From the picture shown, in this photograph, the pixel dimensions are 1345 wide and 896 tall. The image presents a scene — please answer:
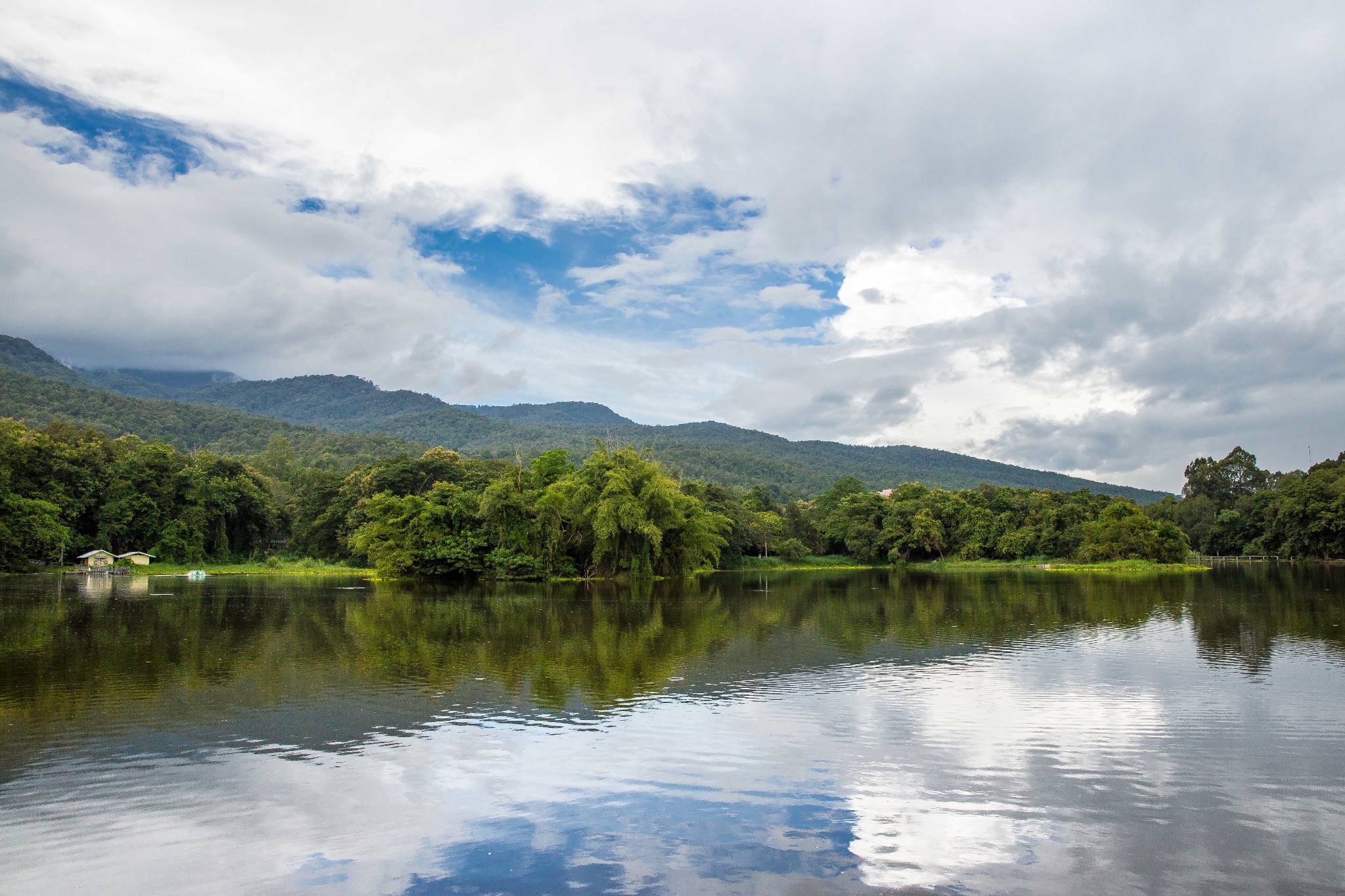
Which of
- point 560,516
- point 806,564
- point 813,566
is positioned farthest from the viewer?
point 806,564

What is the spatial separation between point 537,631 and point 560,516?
28491mm

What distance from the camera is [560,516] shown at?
52.3 m

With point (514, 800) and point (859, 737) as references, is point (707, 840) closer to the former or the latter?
point (514, 800)

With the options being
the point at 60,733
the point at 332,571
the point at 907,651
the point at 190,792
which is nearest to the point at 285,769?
the point at 190,792

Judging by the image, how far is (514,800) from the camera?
29.0 ft

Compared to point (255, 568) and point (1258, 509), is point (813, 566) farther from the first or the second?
point (255, 568)

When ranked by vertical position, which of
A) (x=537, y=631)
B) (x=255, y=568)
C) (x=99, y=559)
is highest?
(x=99, y=559)

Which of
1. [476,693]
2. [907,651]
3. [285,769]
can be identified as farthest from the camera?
[907,651]

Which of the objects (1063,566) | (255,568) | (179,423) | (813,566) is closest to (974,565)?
(1063,566)

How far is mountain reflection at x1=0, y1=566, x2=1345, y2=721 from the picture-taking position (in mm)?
15766

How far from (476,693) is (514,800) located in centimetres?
603

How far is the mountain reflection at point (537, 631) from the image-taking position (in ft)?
51.7

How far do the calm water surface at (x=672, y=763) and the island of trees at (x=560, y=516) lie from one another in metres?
30.2

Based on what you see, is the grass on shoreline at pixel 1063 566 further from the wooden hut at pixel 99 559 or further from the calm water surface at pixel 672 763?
the wooden hut at pixel 99 559
